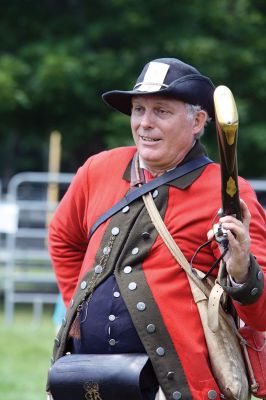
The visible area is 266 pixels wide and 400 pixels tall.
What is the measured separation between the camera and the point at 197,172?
4.45 m

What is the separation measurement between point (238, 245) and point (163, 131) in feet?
2.11

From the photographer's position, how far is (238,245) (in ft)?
13.1

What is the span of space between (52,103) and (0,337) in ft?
22.7

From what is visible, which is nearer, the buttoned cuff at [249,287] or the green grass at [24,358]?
the buttoned cuff at [249,287]

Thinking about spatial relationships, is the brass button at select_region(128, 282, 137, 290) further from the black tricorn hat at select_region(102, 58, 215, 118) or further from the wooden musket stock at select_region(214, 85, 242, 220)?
the black tricorn hat at select_region(102, 58, 215, 118)

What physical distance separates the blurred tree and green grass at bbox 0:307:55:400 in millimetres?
4386

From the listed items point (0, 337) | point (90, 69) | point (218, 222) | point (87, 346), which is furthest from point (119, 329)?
point (90, 69)

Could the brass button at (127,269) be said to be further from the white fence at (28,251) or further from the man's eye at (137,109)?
the white fence at (28,251)

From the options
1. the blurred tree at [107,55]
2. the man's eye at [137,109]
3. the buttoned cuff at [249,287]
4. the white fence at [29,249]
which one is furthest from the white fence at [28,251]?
the buttoned cuff at [249,287]

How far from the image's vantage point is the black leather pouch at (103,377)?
4.23 meters

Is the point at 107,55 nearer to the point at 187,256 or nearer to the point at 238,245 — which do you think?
the point at 187,256

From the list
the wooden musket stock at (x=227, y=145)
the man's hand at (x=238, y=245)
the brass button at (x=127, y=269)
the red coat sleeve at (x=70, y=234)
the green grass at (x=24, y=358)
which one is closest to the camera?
the wooden musket stock at (x=227, y=145)

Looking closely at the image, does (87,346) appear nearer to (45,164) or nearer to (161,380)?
(161,380)

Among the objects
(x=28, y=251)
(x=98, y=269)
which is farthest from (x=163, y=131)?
(x=28, y=251)
